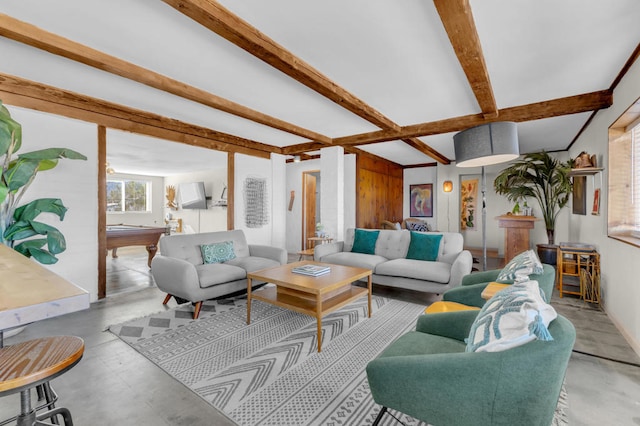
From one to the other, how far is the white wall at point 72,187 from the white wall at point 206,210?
14.7ft

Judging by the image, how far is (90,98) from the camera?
352cm

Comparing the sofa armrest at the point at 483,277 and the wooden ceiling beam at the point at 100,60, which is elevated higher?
the wooden ceiling beam at the point at 100,60

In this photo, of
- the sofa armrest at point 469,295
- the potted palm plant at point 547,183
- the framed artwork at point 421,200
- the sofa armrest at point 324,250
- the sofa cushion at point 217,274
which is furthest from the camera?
the framed artwork at point 421,200

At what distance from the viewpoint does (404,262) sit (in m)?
3.87

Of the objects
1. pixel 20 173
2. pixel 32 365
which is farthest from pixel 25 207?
pixel 32 365

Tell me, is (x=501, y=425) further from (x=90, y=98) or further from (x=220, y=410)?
(x=90, y=98)

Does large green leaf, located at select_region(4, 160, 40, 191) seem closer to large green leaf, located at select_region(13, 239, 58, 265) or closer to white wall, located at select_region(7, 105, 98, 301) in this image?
large green leaf, located at select_region(13, 239, 58, 265)

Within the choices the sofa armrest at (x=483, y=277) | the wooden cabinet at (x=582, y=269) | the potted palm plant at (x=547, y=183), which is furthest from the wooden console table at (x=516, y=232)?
the sofa armrest at (x=483, y=277)

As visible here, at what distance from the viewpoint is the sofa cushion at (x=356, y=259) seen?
399 cm

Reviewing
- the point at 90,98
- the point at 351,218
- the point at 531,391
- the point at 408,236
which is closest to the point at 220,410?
the point at 531,391

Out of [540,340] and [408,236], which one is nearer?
[540,340]

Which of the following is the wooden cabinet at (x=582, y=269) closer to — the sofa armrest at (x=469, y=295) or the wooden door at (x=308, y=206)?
the sofa armrest at (x=469, y=295)

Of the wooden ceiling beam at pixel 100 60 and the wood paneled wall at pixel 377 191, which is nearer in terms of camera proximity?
the wooden ceiling beam at pixel 100 60

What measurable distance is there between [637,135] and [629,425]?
269 centimetres
